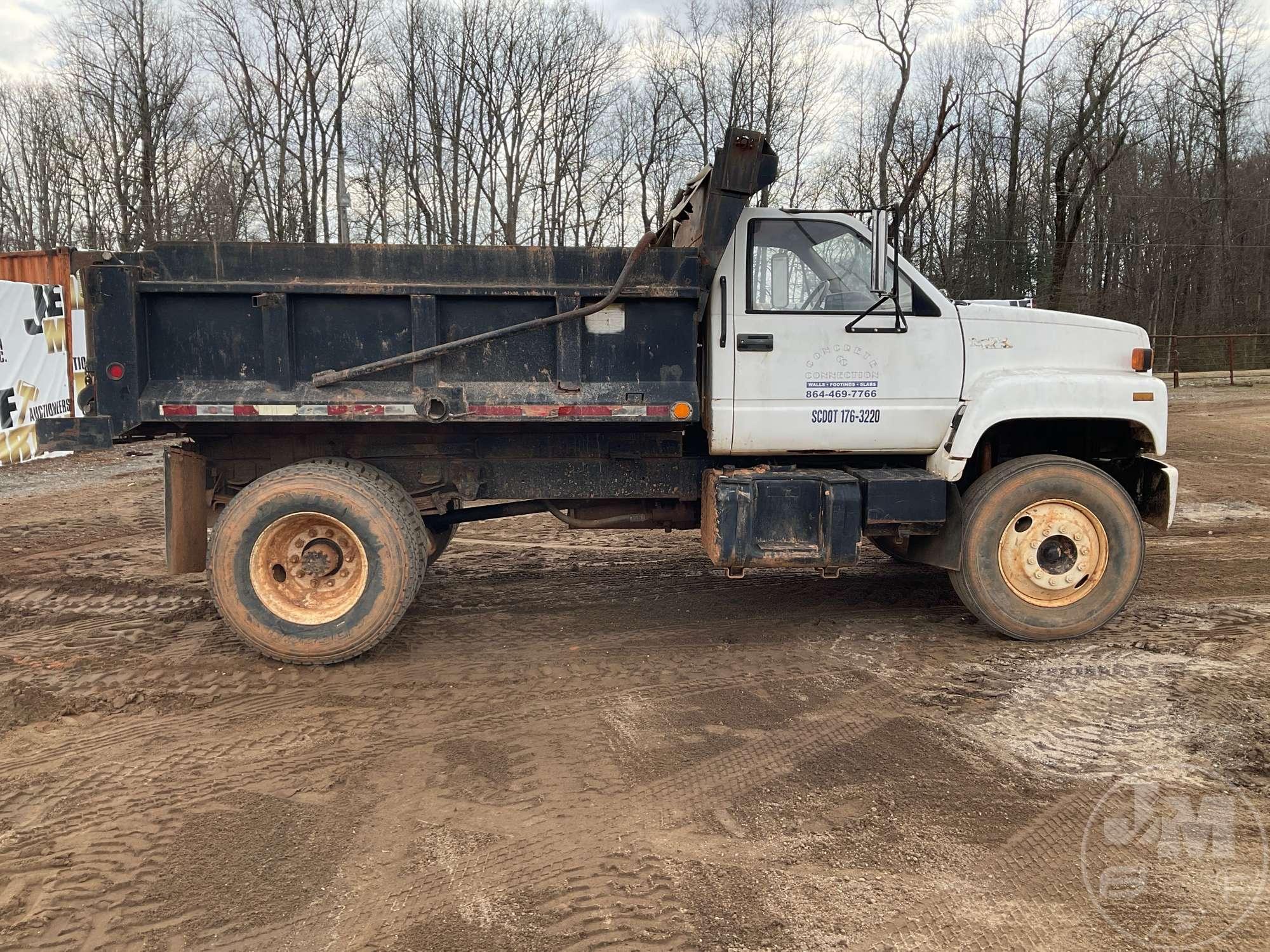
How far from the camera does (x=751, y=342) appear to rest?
511cm

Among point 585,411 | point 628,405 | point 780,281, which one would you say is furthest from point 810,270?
point 585,411

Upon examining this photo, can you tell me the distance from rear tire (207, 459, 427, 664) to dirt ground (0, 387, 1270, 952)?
26 centimetres

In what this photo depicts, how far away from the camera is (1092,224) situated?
39.0m

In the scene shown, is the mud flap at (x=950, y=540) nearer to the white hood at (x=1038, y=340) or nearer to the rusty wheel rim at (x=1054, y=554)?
the rusty wheel rim at (x=1054, y=554)

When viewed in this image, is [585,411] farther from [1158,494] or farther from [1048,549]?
[1158,494]

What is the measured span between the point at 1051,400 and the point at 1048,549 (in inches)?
36.9

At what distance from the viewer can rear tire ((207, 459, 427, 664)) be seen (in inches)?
192

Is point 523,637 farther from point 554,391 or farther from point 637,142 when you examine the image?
point 637,142

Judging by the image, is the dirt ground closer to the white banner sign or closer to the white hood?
the white hood

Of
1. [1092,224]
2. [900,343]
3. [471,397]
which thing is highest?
[1092,224]

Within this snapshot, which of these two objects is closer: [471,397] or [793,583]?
[471,397]

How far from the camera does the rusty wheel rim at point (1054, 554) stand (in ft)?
17.6

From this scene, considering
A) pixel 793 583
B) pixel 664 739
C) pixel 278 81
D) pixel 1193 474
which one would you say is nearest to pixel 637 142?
pixel 278 81

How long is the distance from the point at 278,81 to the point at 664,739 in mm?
34166
